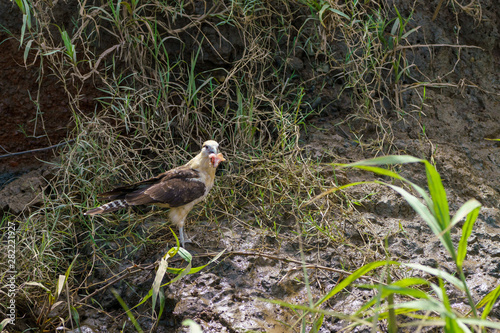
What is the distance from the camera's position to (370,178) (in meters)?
4.00

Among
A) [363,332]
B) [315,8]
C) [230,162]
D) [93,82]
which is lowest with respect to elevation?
[363,332]

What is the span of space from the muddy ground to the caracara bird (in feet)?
0.73

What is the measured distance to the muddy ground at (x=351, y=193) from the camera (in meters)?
3.14

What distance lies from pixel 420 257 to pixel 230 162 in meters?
1.60

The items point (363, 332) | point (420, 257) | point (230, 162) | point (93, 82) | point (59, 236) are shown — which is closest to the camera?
point (363, 332)

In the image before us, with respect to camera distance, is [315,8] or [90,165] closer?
[90,165]

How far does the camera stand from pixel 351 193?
3.78m

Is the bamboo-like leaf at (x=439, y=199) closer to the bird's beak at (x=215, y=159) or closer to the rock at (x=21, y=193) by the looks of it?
the bird's beak at (x=215, y=159)

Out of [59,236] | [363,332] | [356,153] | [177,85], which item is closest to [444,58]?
[356,153]

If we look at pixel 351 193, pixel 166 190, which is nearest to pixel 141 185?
pixel 166 190

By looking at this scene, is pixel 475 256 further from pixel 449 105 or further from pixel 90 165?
pixel 90 165

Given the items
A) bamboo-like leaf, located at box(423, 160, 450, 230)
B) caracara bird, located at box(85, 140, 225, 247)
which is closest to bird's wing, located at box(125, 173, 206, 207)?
caracara bird, located at box(85, 140, 225, 247)

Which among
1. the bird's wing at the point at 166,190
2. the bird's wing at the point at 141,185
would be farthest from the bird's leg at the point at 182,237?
the bird's wing at the point at 141,185

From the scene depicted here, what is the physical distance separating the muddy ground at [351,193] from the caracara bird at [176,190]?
0.22 m
